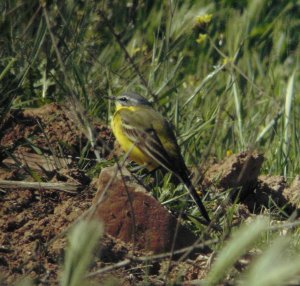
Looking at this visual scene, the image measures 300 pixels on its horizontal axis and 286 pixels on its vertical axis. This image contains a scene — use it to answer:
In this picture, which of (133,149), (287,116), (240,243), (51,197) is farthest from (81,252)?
(287,116)

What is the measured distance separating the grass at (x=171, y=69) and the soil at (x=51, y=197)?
184 mm

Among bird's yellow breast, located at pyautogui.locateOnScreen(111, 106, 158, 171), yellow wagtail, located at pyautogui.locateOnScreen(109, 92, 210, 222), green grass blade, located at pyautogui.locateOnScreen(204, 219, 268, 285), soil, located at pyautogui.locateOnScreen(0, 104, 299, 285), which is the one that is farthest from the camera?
bird's yellow breast, located at pyautogui.locateOnScreen(111, 106, 158, 171)

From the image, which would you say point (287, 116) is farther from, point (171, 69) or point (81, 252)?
point (81, 252)

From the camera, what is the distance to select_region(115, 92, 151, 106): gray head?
559 cm

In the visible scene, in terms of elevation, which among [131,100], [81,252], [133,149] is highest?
[81,252]

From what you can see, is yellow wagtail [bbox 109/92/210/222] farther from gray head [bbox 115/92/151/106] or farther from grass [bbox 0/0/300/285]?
grass [bbox 0/0/300/285]

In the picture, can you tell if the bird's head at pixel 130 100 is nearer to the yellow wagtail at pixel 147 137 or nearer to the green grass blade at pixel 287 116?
the yellow wagtail at pixel 147 137

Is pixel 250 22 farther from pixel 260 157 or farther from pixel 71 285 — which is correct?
pixel 71 285

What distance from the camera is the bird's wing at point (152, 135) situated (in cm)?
491

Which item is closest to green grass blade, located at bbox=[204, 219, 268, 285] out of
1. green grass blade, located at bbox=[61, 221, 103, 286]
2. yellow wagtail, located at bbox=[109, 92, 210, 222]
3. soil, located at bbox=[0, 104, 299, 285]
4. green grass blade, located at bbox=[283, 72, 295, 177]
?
green grass blade, located at bbox=[61, 221, 103, 286]

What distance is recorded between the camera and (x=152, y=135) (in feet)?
17.2

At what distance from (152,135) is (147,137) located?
12 cm

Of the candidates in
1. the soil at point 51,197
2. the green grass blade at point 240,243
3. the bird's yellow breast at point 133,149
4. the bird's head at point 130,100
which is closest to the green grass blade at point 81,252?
the green grass blade at point 240,243

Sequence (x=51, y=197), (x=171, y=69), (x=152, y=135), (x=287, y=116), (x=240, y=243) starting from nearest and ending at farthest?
1. (x=240, y=243)
2. (x=51, y=197)
3. (x=152, y=135)
4. (x=287, y=116)
5. (x=171, y=69)
